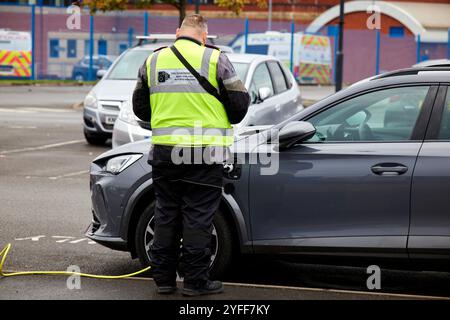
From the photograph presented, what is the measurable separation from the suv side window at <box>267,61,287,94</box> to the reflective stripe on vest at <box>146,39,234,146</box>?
8.25 meters

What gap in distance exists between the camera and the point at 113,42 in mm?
43281

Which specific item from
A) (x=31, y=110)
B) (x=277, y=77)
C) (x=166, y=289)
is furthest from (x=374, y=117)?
(x=31, y=110)

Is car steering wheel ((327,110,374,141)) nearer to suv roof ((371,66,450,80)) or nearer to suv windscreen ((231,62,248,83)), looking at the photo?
suv roof ((371,66,450,80))

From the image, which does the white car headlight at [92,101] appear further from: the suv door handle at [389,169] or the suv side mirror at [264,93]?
the suv door handle at [389,169]

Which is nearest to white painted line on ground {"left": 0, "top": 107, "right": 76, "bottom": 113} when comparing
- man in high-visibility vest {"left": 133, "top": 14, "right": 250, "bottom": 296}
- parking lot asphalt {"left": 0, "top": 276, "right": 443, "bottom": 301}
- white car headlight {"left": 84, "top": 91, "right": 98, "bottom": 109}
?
white car headlight {"left": 84, "top": 91, "right": 98, "bottom": 109}

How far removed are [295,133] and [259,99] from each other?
698 centimetres

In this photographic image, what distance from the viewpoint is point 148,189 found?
→ 7051 mm

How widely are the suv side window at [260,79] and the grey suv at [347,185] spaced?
23.2ft

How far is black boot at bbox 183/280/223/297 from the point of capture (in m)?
6.57

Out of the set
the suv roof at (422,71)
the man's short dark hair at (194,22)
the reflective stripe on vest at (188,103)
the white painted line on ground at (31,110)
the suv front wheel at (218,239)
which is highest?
the man's short dark hair at (194,22)

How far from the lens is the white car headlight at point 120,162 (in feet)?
23.6

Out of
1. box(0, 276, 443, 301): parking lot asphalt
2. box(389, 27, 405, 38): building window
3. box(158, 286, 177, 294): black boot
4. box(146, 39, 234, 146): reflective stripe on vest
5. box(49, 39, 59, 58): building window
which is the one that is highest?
box(389, 27, 405, 38): building window

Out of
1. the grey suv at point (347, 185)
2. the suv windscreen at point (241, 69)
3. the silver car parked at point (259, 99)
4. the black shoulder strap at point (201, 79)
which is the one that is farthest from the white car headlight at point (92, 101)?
the black shoulder strap at point (201, 79)

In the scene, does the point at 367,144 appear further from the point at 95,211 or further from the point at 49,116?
the point at 49,116
